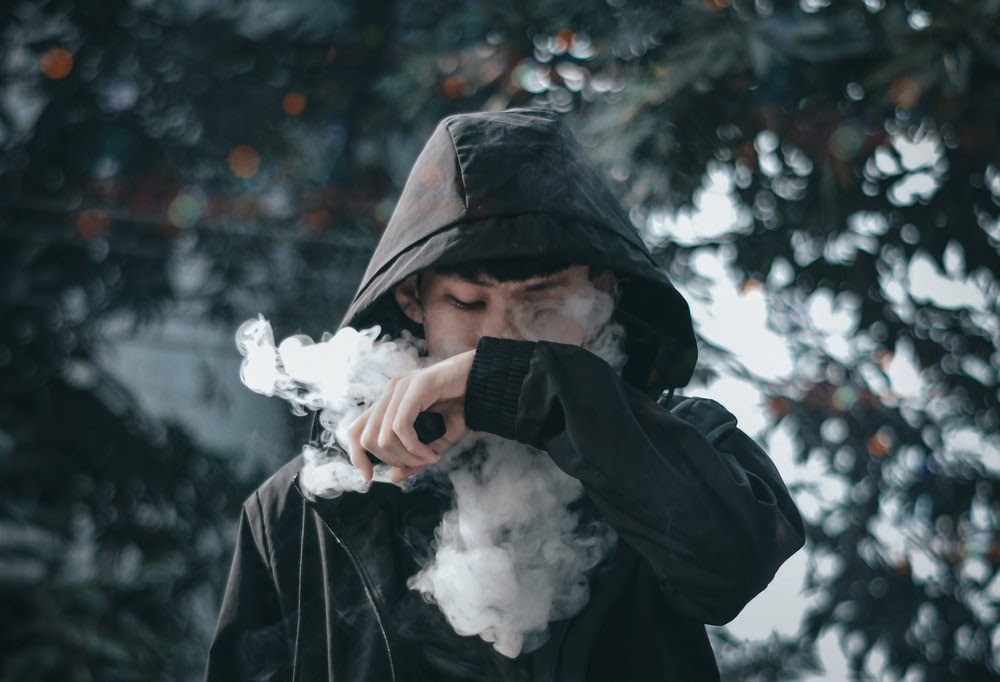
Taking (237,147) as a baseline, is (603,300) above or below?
above

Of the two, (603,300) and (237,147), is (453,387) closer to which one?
(603,300)

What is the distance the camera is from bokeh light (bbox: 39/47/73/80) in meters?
4.04

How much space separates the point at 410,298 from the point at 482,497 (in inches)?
12.6

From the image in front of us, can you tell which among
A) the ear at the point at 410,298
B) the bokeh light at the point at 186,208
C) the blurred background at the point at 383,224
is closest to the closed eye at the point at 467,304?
the ear at the point at 410,298

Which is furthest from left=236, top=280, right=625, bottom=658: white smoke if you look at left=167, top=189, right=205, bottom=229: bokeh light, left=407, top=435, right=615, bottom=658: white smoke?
left=167, top=189, right=205, bottom=229: bokeh light

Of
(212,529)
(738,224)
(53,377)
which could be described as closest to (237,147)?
(53,377)

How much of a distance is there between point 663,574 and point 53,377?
10.3ft

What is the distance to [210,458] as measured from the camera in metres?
4.18

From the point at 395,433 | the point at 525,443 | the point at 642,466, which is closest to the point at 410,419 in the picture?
the point at 395,433

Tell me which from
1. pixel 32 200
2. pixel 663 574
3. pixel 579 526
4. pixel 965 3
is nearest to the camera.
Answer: pixel 663 574

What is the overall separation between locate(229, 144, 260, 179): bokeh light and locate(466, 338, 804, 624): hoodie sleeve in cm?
301

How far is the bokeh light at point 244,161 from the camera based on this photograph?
4.17 metres

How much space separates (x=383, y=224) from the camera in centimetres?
404

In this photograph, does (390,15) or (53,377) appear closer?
(53,377)
